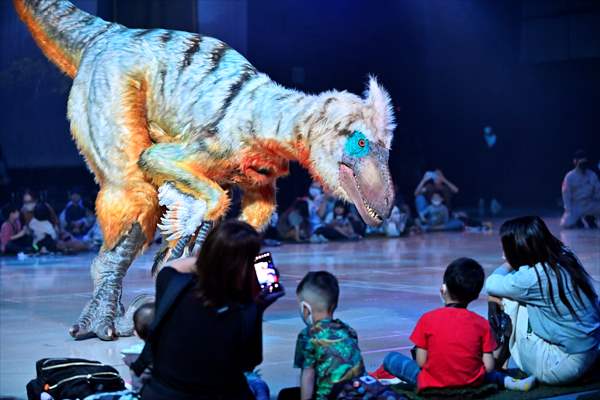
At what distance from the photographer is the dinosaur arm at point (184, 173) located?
6355 mm

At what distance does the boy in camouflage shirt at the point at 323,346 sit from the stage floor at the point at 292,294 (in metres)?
1.15

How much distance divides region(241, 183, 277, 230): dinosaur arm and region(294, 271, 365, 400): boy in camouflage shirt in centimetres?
250

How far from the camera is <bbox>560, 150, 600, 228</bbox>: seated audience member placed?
1716 centimetres

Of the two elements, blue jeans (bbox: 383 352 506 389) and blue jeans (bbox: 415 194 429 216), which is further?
blue jeans (bbox: 415 194 429 216)

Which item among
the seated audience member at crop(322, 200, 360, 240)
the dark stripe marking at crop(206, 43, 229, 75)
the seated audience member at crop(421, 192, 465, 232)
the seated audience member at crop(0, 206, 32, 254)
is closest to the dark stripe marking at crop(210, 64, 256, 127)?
the dark stripe marking at crop(206, 43, 229, 75)

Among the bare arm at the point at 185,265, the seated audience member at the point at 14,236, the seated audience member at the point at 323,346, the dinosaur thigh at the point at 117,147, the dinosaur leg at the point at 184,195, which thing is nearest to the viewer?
the bare arm at the point at 185,265

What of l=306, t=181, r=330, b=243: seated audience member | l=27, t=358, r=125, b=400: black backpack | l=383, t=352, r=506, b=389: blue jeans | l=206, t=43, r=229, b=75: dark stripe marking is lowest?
l=306, t=181, r=330, b=243: seated audience member

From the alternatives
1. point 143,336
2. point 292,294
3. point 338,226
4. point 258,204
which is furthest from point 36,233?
point 143,336

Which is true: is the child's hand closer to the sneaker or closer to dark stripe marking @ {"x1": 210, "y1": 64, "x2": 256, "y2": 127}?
the sneaker

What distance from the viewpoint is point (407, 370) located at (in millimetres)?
5125

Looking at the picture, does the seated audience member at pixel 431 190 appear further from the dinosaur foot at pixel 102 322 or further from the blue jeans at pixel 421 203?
the dinosaur foot at pixel 102 322

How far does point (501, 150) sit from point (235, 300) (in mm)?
21562

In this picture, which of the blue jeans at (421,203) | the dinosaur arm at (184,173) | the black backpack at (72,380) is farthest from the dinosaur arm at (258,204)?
the blue jeans at (421,203)

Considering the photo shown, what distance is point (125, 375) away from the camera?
5750 millimetres
